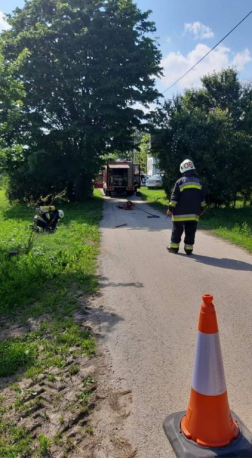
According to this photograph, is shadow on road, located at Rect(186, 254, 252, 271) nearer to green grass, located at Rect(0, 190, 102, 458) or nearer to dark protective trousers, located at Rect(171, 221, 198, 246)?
dark protective trousers, located at Rect(171, 221, 198, 246)

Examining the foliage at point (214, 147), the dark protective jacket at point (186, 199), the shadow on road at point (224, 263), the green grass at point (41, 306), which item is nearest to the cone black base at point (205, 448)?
the green grass at point (41, 306)

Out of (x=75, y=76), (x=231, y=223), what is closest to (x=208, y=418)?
(x=231, y=223)

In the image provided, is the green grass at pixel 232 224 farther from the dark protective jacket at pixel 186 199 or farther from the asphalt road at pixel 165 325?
the dark protective jacket at pixel 186 199

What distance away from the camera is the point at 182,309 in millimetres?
5023

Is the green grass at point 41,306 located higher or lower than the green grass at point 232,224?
lower

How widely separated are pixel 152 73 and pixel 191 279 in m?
18.7

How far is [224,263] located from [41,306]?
3965mm

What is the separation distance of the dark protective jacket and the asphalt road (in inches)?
35.6

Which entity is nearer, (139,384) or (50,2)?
(139,384)

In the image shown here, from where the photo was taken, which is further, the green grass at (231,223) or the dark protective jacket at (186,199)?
the green grass at (231,223)

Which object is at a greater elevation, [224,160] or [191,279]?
[224,160]

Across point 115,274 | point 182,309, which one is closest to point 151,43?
point 115,274

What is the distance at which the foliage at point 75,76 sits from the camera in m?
20.1

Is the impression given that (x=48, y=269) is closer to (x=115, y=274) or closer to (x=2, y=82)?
(x=115, y=274)
